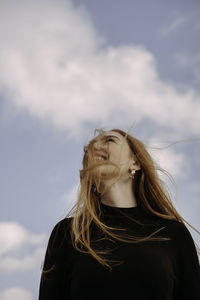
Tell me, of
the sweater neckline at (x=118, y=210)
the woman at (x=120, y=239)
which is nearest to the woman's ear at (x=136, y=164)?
the woman at (x=120, y=239)

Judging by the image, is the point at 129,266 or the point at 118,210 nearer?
the point at 129,266

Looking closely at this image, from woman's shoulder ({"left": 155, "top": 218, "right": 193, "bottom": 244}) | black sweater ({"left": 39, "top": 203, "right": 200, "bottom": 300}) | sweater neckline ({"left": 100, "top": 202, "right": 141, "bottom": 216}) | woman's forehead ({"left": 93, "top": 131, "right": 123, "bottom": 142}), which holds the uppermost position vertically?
woman's forehead ({"left": 93, "top": 131, "right": 123, "bottom": 142})

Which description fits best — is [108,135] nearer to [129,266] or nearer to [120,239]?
[120,239]

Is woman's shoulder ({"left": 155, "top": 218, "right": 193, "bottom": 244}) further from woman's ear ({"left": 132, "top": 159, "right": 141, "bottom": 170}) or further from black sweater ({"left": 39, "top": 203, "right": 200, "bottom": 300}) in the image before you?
woman's ear ({"left": 132, "top": 159, "right": 141, "bottom": 170})

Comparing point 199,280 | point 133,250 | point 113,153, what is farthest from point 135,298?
point 113,153

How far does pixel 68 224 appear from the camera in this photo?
13.0ft

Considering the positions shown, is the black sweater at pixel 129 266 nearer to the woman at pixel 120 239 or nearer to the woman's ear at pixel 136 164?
the woman at pixel 120 239

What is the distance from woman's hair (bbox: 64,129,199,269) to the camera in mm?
3696

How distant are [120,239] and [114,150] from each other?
2.85ft

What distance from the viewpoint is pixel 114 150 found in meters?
3.99

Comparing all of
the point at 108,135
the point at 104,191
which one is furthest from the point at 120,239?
the point at 108,135

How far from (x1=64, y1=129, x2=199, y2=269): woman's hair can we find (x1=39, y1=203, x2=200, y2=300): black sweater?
0.20ft

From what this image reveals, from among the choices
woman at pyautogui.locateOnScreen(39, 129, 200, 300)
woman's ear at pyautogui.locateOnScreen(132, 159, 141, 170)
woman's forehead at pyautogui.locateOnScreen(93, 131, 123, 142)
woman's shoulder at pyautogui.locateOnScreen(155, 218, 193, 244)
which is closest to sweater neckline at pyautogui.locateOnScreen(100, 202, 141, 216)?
woman at pyautogui.locateOnScreen(39, 129, 200, 300)

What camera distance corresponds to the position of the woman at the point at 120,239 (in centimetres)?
337
